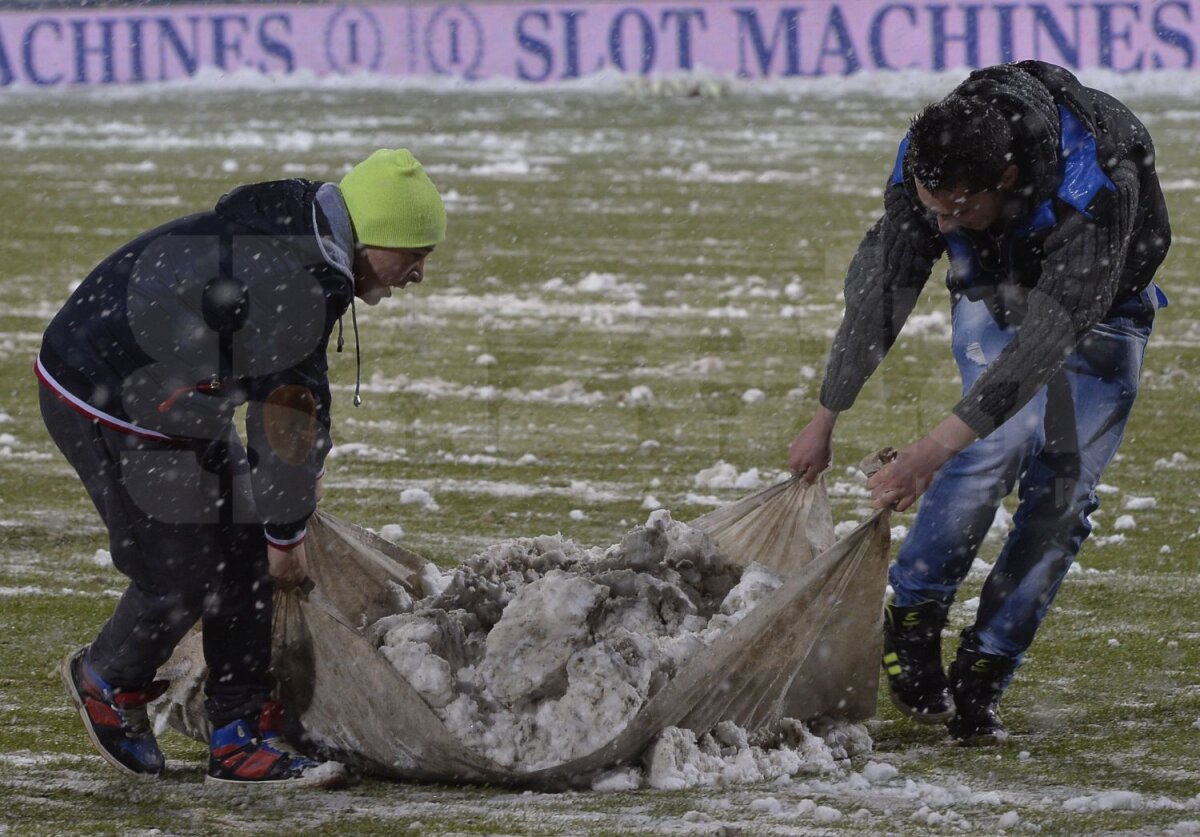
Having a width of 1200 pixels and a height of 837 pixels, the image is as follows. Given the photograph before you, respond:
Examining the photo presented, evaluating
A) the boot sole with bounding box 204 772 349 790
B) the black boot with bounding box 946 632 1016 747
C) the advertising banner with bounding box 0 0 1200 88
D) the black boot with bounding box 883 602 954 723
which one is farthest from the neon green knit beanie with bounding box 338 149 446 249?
the advertising banner with bounding box 0 0 1200 88

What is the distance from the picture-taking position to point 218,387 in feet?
11.6

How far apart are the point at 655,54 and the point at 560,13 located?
2003mm

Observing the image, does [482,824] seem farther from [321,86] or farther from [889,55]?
[321,86]

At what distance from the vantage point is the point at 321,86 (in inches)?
1245

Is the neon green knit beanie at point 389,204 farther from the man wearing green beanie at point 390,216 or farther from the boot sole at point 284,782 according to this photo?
the boot sole at point 284,782

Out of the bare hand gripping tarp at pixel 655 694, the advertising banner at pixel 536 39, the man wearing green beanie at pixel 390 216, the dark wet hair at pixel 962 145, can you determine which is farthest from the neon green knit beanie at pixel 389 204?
the advertising banner at pixel 536 39

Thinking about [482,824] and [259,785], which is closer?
[482,824]

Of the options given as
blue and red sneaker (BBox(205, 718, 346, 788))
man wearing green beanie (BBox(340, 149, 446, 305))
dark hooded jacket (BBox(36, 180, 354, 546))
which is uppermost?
man wearing green beanie (BBox(340, 149, 446, 305))

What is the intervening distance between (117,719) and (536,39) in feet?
87.5

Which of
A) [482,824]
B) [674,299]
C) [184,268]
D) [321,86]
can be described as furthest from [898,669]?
[321,86]

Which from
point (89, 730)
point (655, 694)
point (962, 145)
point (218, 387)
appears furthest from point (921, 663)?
point (89, 730)

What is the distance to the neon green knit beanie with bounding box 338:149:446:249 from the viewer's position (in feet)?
11.5

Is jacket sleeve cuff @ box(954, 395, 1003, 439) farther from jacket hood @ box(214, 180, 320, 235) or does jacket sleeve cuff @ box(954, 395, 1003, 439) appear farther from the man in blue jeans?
jacket hood @ box(214, 180, 320, 235)

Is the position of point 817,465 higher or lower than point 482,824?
higher
